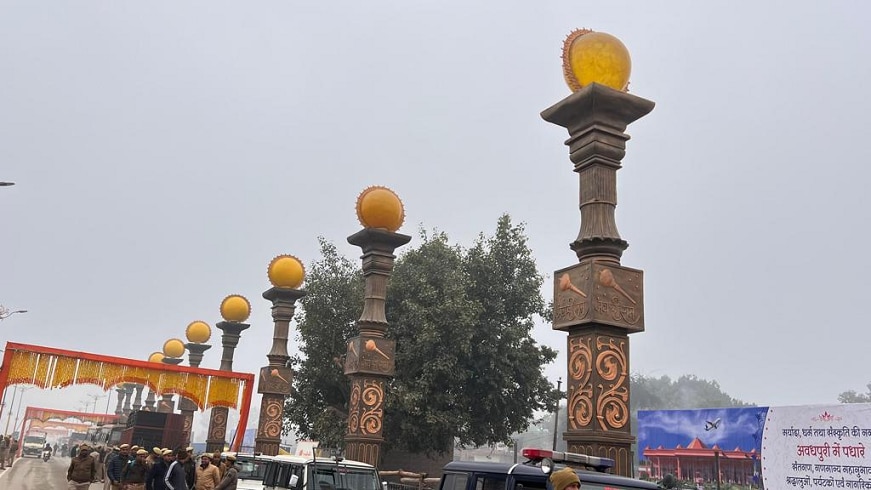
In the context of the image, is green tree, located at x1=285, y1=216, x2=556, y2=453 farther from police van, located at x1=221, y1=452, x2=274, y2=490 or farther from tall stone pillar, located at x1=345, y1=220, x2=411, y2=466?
police van, located at x1=221, y1=452, x2=274, y2=490

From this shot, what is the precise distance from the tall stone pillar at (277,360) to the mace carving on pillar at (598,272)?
1612 centimetres

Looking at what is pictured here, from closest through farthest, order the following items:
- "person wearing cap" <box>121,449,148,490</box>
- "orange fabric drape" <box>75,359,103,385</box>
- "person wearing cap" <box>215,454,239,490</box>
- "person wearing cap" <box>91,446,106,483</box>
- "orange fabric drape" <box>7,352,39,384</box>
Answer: "person wearing cap" <box>215,454,239,490</box> < "person wearing cap" <box>121,449,148,490</box> < "person wearing cap" <box>91,446,106,483</box> < "orange fabric drape" <box>7,352,39,384</box> < "orange fabric drape" <box>75,359,103,385</box>

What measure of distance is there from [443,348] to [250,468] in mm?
12555

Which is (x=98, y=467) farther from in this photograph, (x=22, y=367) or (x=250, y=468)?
(x=250, y=468)

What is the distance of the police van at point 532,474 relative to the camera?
568 cm

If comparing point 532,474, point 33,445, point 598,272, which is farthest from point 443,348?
point 33,445

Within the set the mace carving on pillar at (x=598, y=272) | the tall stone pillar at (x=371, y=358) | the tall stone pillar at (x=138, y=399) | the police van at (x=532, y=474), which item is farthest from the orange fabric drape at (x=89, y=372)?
the tall stone pillar at (x=138, y=399)

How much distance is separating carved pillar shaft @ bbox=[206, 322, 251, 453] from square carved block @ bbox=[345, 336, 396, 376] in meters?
11.4

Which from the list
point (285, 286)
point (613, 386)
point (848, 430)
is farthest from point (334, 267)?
point (613, 386)

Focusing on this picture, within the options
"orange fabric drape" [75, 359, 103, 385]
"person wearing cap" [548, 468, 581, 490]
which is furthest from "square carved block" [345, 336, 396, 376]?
"person wearing cap" [548, 468, 581, 490]

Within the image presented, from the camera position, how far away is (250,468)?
15.5 meters

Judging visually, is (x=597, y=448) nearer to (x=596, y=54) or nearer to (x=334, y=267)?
(x=596, y=54)

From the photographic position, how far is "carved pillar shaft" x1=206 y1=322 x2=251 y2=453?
2823 cm

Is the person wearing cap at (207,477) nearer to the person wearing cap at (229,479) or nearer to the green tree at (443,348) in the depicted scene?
the person wearing cap at (229,479)
